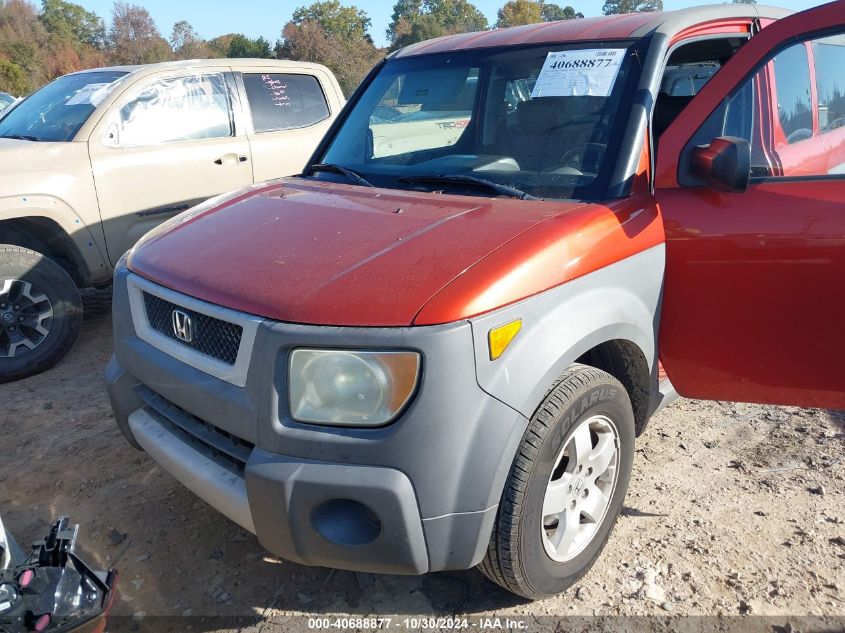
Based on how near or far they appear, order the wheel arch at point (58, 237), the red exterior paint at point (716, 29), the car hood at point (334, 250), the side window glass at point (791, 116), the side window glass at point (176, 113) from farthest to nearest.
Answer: the side window glass at point (176, 113) → the wheel arch at point (58, 237) → the red exterior paint at point (716, 29) → the side window glass at point (791, 116) → the car hood at point (334, 250)

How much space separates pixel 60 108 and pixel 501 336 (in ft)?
14.9

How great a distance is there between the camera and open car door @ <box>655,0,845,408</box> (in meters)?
2.35

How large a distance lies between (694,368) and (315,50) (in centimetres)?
3966

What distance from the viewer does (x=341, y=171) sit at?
10.3 feet

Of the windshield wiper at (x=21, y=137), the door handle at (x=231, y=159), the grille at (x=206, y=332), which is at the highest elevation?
the windshield wiper at (x=21, y=137)

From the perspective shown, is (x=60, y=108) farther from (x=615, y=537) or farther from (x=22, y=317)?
(x=615, y=537)

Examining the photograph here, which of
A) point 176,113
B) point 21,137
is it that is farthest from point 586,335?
point 21,137

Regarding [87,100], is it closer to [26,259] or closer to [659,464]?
[26,259]

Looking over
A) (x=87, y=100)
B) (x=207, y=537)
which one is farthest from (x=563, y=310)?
(x=87, y=100)

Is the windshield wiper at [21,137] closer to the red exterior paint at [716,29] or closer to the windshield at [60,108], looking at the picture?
the windshield at [60,108]

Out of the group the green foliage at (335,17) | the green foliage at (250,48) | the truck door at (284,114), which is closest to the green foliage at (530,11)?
the green foliage at (335,17)

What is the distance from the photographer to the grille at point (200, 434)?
2109mm

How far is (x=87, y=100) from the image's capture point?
4883 millimetres

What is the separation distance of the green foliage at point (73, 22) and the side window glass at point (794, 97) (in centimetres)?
7139
